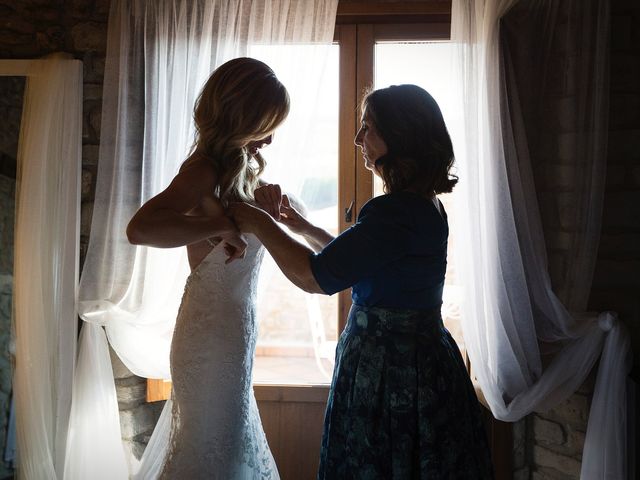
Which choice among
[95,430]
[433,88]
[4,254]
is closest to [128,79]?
[4,254]

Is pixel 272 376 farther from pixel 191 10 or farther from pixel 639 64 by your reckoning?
pixel 639 64

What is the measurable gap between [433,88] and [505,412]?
1362 mm

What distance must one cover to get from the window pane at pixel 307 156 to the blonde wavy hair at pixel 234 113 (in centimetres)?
60

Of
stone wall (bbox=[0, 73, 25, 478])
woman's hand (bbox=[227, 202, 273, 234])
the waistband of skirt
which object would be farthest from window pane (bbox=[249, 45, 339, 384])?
stone wall (bbox=[0, 73, 25, 478])

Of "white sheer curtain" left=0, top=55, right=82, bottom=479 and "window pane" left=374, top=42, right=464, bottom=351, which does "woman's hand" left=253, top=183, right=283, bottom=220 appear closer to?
"window pane" left=374, top=42, right=464, bottom=351

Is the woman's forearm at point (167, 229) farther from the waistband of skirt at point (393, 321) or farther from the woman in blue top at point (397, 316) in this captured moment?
the waistband of skirt at point (393, 321)

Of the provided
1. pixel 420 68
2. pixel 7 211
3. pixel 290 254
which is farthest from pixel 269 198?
pixel 7 211

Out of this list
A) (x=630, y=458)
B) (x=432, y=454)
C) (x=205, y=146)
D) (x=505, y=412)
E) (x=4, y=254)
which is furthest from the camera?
(x=4, y=254)

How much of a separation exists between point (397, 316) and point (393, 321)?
2cm

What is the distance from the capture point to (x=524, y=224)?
231 centimetres

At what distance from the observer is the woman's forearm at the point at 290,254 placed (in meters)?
1.52

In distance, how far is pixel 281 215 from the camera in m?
1.90

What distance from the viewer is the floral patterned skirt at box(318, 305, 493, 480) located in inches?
60.4

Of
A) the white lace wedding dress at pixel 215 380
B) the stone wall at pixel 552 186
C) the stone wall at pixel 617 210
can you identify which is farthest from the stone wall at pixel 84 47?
the stone wall at pixel 617 210
